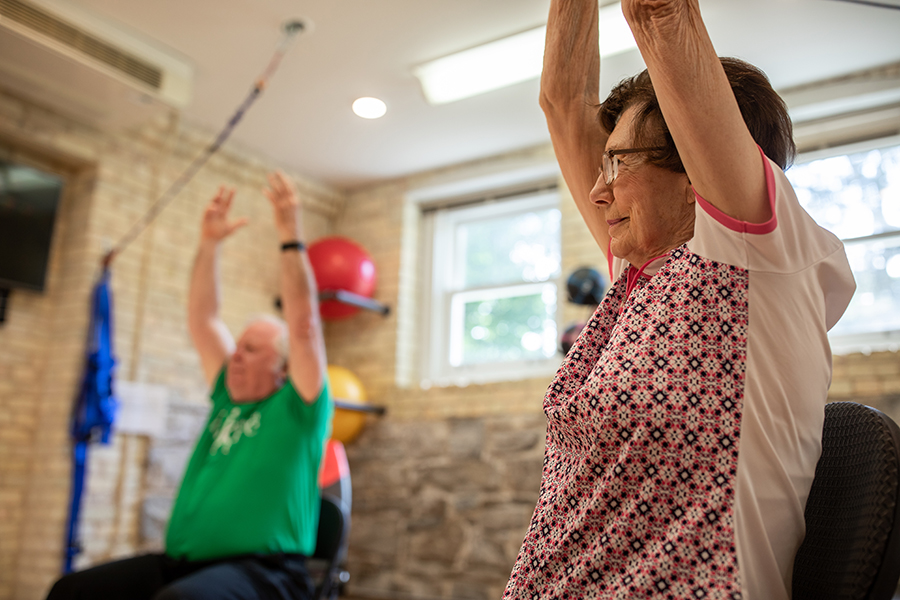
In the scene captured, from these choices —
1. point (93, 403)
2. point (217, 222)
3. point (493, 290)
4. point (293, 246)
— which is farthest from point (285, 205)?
point (493, 290)

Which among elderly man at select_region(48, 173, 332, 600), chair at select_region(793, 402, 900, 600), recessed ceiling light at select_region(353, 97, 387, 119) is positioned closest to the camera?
chair at select_region(793, 402, 900, 600)

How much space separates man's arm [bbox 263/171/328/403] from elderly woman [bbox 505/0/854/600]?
162cm

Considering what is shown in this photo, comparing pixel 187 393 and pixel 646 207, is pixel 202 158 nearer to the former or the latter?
pixel 187 393

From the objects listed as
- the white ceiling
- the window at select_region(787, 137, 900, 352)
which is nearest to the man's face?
the white ceiling

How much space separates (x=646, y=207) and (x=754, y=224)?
18 centimetres

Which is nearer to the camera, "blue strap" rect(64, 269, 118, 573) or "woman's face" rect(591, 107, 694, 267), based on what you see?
"woman's face" rect(591, 107, 694, 267)

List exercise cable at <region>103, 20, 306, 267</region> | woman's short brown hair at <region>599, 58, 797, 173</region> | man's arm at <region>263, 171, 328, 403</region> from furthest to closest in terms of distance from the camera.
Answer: exercise cable at <region>103, 20, 306, 267</region>, man's arm at <region>263, 171, 328, 403</region>, woman's short brown hair at <region>599, 58, 797, 173</region>

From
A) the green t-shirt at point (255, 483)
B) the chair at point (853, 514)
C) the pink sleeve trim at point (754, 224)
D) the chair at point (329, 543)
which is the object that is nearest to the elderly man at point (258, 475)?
the green t-shirt at point (255, 483)

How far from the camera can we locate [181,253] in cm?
468

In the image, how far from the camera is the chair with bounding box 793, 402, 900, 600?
2.40 ft

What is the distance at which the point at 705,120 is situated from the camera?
31.5 inches

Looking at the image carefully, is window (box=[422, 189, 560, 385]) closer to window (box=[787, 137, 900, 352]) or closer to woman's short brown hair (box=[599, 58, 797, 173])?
window (box=[787, 137, 900, 352])

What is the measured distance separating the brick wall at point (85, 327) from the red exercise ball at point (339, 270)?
25.5 inches

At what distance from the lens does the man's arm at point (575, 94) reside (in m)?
1.22
